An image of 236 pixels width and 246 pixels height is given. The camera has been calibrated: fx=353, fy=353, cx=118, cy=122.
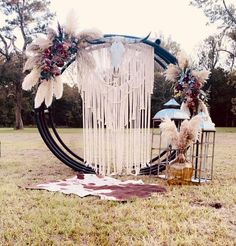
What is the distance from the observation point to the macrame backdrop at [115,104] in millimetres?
4277

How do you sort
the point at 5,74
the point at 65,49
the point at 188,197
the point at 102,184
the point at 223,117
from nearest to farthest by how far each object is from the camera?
the point at 188,197, the point at 102,184, the point at 65,49, the point at 5,74, the point at 223,117

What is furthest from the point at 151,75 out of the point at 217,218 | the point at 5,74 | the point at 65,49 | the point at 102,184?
the point at 5,74

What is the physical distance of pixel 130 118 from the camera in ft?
14.4

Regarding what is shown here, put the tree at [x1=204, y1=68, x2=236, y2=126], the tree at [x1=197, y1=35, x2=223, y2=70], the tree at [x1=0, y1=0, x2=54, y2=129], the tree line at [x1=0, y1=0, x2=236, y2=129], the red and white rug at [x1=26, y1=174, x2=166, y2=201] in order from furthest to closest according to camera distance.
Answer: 1. the tree at [x1=197, y1=35, x2=223, y2=70]
2. the tree at [x1=204, y1=68, x2=236, y2=126]
3. the tree at [x1=0, y1=0, x2=54, y2=129]
4. the tree line at [x1=0, y1=0, x2=236, y2=129]
5. the red and white rug at [x1=26, y1=174, x2=166, y2=201]

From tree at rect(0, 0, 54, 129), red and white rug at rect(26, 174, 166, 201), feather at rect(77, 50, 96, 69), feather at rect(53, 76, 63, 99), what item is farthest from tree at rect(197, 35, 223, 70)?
red and white rug at rect(26, 174, 166, 201)

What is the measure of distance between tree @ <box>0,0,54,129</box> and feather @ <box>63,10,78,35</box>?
12.0 metres

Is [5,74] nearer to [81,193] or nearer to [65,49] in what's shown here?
[65,49]

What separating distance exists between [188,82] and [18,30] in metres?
13.5

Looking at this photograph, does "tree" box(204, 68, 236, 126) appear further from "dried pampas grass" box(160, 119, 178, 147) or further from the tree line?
"dried pampas grass" box(160, 119, 178, 147)

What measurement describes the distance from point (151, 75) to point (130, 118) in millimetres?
594

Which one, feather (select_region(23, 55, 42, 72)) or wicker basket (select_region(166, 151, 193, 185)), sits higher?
feather (select_region(23, 55, 42, 72))

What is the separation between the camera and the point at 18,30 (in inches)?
635

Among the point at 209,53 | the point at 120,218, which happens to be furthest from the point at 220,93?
the point at 120,218

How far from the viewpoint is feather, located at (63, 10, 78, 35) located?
3949 millimetres
